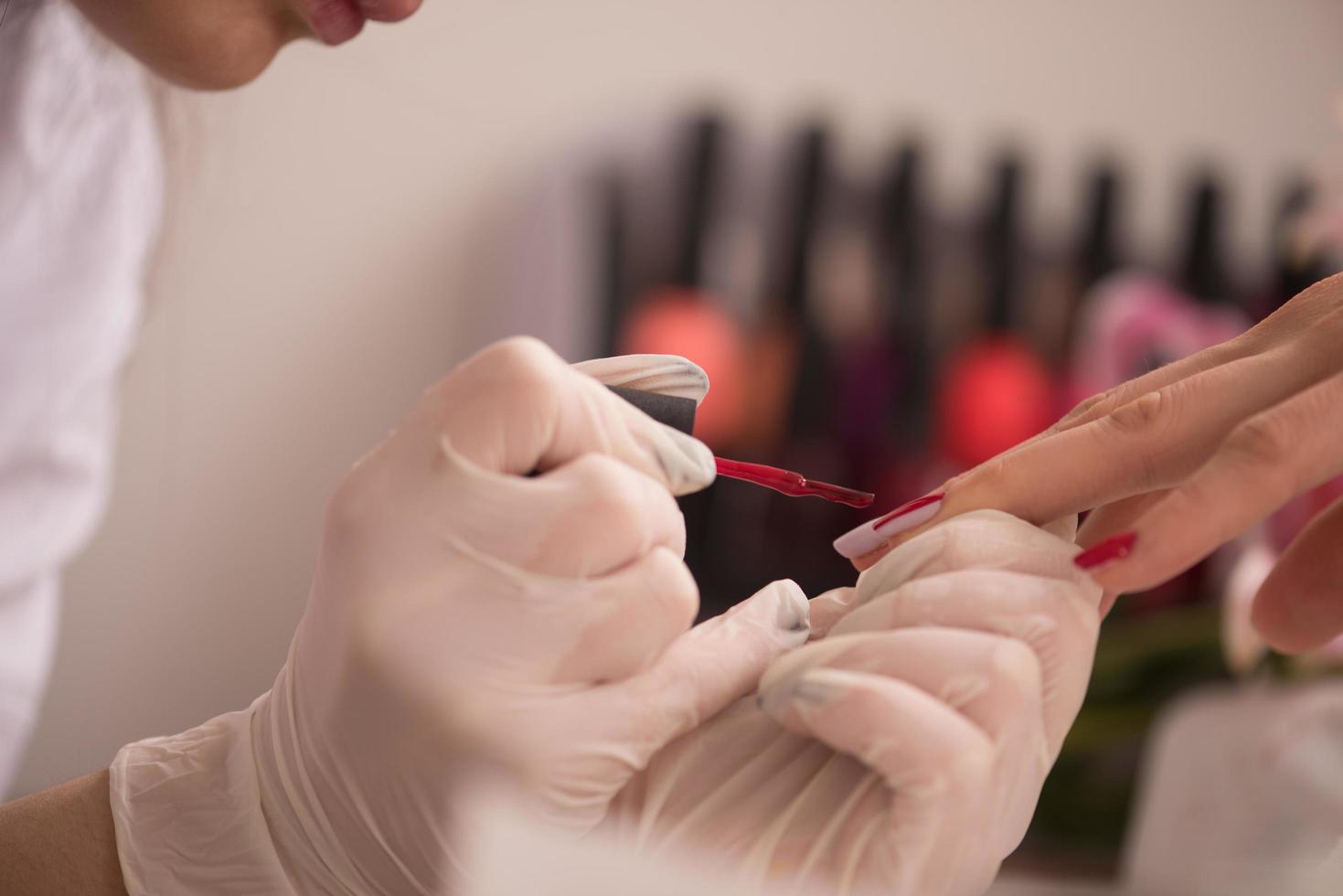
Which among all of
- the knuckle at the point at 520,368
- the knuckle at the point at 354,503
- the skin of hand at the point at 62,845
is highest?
the knuckle at the point at 520,368

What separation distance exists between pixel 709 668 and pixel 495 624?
0.08m

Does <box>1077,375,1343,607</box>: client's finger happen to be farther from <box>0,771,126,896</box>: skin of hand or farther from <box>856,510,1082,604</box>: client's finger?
<box>0,771,126,896</box>: skin of hand

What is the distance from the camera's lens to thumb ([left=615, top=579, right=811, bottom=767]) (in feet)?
1.14

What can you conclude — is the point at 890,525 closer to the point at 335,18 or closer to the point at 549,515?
the point at 549,515

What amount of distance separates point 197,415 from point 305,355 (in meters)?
0.12

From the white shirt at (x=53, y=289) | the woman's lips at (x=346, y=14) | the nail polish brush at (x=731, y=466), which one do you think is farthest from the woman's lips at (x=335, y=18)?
the nail polish brush at (x=731, y=466)

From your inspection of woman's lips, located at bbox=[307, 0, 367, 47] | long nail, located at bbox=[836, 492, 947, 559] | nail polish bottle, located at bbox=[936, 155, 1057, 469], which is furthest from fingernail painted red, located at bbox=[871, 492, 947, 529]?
nail polish bottle, located at bbox=[936, 155, 1057, 469]

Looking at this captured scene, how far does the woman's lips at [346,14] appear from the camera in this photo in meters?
0.59

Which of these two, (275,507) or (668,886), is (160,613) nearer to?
(275,507)

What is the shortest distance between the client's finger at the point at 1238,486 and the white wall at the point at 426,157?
606 millimetres

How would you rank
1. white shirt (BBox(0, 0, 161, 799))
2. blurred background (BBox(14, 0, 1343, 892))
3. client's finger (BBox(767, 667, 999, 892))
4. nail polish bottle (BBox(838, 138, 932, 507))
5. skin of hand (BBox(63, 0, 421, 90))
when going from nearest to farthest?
client's finger (BBox(767, 667, 999, 892)) < skin of hand (BBox(63, 0, 421, 90)) < white shirt (BBox(0, 0, 161, 799)) < blurred background (BBox(14, 0, 1343, 892)) < nail polish bottle (BBox(838, 138, 932, 507))

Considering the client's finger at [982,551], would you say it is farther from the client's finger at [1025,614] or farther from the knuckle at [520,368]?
the knuckle at [520,368]

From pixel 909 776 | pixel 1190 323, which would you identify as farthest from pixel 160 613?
pixel 1190 323

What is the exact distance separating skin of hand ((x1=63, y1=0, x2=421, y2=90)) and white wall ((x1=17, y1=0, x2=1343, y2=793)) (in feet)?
0.90
